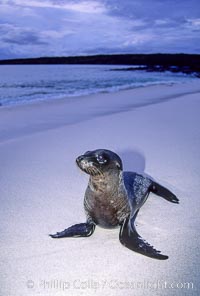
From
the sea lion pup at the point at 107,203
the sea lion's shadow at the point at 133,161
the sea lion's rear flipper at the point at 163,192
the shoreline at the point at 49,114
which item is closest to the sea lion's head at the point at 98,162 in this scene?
the sea lion pup at the point at 107,203

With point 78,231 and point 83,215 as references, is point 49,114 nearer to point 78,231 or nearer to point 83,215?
point 83,215

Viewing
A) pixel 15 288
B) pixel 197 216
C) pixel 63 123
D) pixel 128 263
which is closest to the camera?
pixel 15 288

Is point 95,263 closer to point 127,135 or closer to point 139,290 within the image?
point 139,290

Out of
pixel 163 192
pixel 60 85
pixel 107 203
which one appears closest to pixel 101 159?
pixel 107 203

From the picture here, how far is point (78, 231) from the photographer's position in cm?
274

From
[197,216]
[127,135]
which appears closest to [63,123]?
[127,135]

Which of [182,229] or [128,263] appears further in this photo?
[182,229]

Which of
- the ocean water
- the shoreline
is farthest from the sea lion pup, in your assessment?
the ocean water

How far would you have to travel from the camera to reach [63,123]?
281 inches

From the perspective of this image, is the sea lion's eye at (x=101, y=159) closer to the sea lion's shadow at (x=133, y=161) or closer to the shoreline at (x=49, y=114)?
the sea lion's shadow at (x=133, y=161)

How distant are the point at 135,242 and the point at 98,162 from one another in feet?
2.05

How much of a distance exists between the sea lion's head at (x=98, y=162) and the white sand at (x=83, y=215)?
563mm

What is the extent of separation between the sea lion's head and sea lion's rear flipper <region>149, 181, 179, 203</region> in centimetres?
100

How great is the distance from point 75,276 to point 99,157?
81 cm
